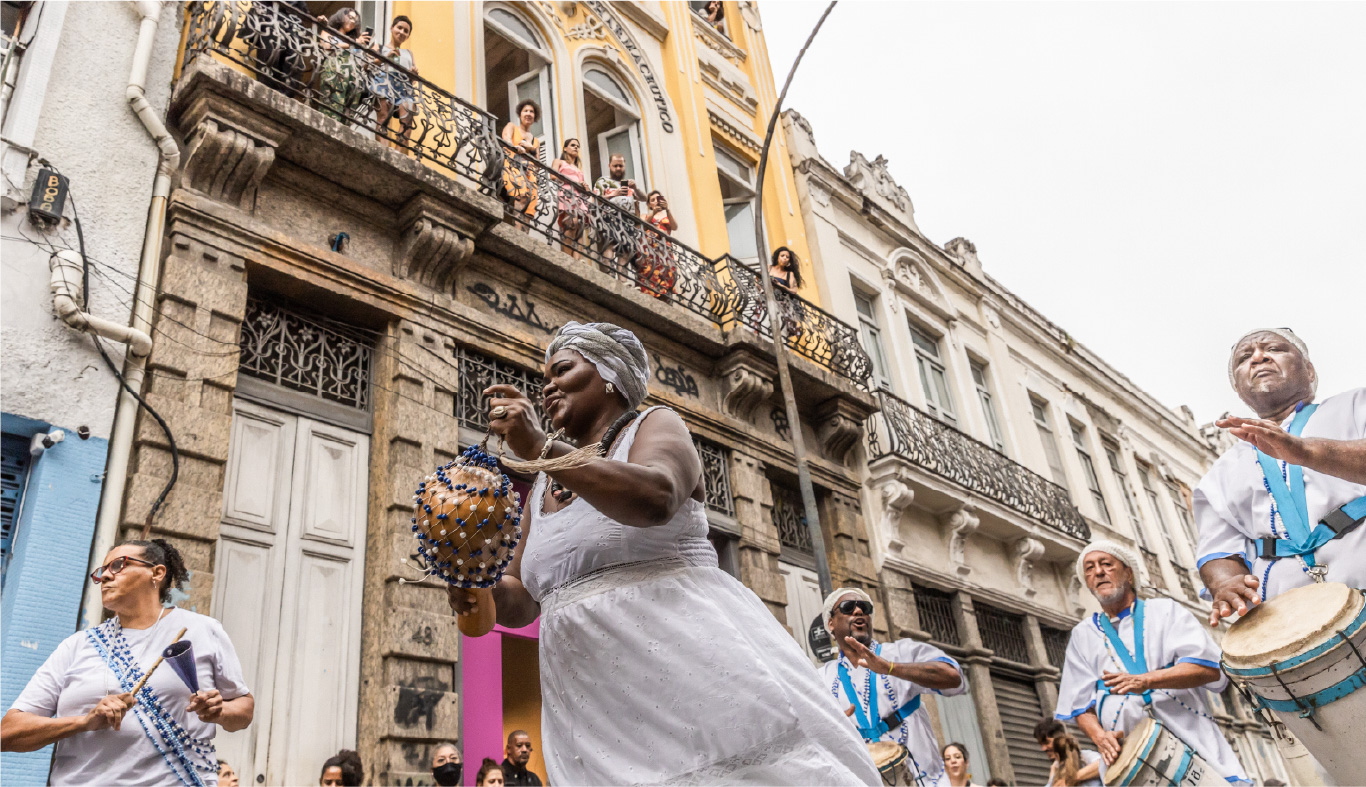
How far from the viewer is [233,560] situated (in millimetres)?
5965

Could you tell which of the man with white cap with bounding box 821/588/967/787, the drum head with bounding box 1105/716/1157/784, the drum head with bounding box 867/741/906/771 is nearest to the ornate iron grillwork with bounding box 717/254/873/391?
the man with white cap with bounding box 821/588/967/787

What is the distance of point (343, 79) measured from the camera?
7.64 metres

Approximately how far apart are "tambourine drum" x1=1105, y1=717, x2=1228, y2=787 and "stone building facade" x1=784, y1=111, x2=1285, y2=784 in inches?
273

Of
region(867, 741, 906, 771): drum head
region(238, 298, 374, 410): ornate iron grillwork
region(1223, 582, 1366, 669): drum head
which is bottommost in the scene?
region(1223, 582, 1366, 669): drum head

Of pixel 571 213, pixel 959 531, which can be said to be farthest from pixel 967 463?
pixel 571 213

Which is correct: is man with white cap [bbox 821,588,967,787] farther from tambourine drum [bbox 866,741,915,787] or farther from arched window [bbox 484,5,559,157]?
arched window [bbox 484,5,559,157]

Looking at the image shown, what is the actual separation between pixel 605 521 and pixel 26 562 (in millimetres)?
4510

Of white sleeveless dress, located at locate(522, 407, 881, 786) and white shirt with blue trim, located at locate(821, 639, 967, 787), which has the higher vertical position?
white shirt with blue trim, located at locate(821, 639, 967, 787)

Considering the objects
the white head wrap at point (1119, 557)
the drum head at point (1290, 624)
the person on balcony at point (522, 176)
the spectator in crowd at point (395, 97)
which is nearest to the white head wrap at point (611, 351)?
the drum head at point (1290, 624)

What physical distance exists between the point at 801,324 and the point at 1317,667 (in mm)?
8941

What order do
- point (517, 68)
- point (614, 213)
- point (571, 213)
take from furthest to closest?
point (517, 68) → point (614, 213) → point (571, 213)

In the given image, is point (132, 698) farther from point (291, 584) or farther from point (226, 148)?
point (226, 148)

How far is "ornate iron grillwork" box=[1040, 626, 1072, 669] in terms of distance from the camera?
14.2 meters

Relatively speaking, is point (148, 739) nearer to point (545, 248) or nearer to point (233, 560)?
point (233, 560)
